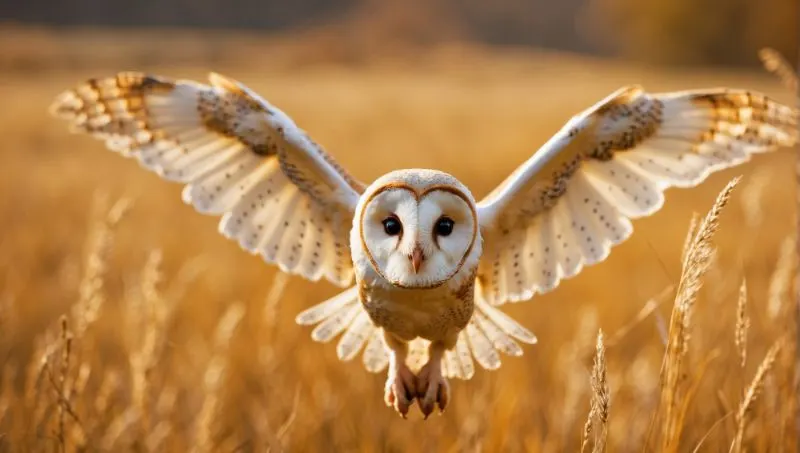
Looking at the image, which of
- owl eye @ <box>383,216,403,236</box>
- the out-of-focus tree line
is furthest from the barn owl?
the out-of-focus tree line

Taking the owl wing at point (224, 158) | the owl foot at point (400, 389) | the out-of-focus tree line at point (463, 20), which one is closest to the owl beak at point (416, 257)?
→ the owl foot at point (400, 389)

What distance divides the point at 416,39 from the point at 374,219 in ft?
108

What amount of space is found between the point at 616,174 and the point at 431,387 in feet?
2.14

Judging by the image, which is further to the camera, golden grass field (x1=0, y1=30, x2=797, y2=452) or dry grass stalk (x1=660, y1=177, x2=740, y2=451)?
golden grass field (x1=0, y1=30, x2=797, y2=452)

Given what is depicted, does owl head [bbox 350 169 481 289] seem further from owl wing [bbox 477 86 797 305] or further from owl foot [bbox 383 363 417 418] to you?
owl wing [bbox 477 86 797 305]

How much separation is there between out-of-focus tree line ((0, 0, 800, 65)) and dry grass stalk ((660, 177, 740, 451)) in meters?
29.2

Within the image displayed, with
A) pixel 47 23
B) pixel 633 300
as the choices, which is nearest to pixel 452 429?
pixel 633 300

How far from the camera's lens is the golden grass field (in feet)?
6.15

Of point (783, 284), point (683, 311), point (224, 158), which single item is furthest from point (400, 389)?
point (783, 284)

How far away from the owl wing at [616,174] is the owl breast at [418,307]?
0.33 metres

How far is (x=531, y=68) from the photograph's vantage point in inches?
984

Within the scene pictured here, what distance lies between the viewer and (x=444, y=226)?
142cm

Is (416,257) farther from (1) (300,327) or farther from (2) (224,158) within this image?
(1) (300,327)

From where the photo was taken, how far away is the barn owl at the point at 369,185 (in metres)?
1.85
